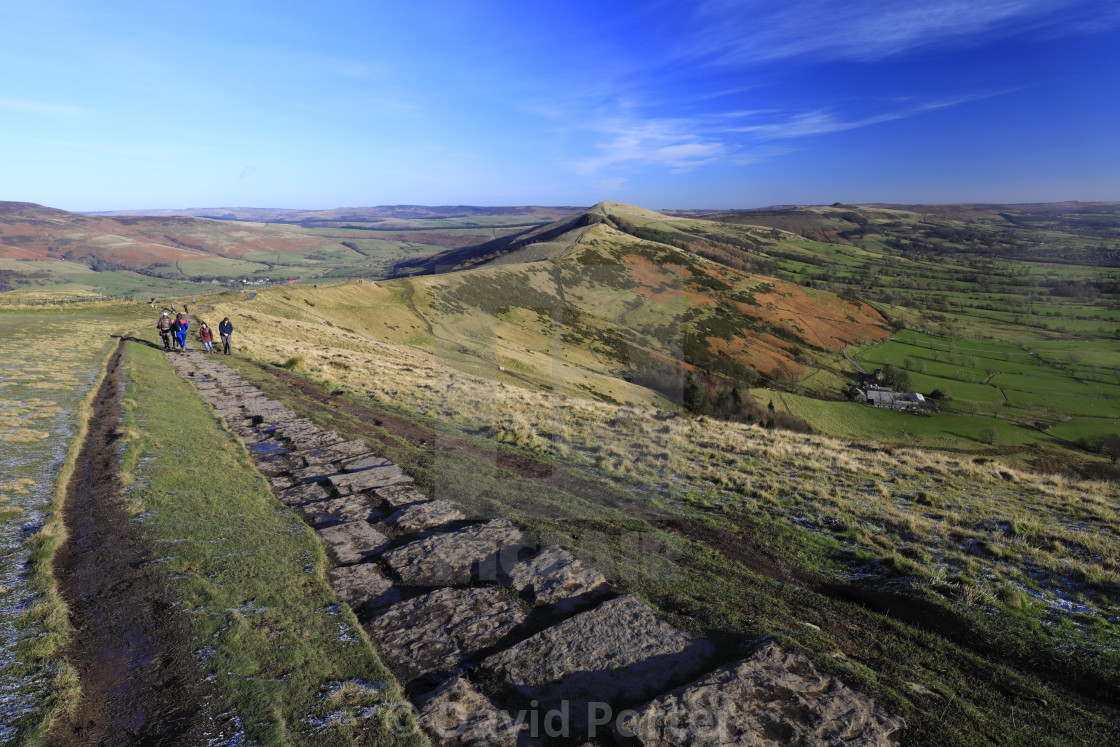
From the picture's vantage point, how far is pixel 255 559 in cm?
727

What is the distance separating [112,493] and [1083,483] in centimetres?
3165

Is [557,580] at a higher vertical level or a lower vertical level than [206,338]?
lower

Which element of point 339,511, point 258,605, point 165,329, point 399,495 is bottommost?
point 399,495

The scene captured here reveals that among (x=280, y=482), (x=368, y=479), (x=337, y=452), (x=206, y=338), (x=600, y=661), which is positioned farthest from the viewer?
(x=206, y=338)

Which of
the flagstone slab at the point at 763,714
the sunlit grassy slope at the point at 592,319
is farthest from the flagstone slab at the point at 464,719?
the sunlit grassy slope at the point at 592,319

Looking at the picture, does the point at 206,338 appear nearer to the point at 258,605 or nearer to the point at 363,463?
the point at 363,463

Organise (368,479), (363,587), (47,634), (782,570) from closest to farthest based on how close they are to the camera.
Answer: (47,634)
(363,587)
(782,570)
(368,479)

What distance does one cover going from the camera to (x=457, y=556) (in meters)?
7.81

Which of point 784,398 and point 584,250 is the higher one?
point 584,250

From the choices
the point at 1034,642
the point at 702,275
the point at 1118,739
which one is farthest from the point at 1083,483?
the point at 702,275

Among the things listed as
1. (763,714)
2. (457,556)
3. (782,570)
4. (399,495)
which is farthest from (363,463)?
(763,714)

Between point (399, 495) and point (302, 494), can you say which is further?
point (399, 495)

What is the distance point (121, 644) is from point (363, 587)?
260cm

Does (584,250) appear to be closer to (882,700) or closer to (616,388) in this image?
(616,388)
